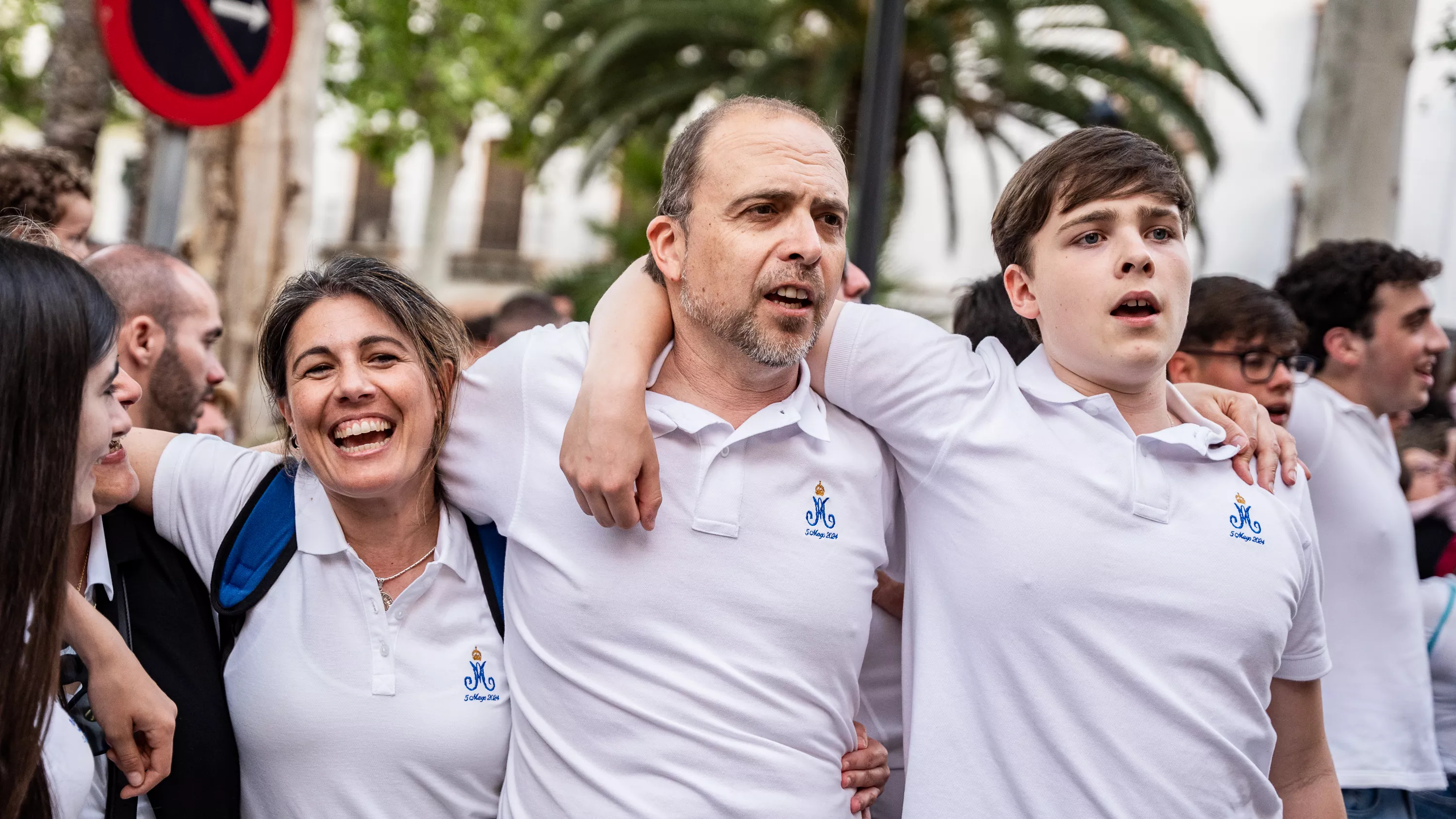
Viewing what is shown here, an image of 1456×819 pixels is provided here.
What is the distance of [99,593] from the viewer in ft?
9.07

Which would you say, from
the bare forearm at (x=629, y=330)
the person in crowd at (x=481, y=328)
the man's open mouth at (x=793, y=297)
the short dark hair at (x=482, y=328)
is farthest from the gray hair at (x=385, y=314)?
the short dark hair at (x=482, y=328)

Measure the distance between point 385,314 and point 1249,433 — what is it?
6.32ft

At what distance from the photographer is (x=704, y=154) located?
2.88 m

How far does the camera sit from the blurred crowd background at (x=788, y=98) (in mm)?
6996

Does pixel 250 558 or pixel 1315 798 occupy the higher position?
pixel 250 558

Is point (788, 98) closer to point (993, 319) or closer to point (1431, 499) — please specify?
point (1431, 499)

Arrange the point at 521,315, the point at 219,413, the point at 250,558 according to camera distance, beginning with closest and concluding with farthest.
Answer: the point at 250,558
the point at 219,413
the point at 521,315

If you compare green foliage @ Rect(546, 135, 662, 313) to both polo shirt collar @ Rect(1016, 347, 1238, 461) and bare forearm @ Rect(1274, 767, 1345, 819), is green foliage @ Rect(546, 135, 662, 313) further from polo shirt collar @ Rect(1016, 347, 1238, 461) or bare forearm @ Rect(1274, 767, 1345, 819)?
bare forearm @ Rect(1274, 767, 1345, 819)

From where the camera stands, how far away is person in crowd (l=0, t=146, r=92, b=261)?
13.8ft

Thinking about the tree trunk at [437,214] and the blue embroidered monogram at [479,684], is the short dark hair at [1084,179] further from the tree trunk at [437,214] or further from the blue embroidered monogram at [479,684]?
the tree trunk at [437,214]

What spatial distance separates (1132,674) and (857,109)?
11.7 metres

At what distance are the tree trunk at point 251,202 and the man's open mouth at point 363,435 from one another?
4.50m

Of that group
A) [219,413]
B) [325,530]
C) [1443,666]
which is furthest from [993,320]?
[219,413]

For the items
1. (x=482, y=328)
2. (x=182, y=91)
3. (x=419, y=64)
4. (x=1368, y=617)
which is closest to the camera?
(x=1368, y=617)
